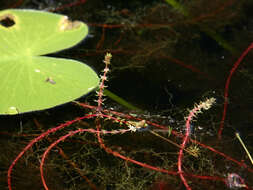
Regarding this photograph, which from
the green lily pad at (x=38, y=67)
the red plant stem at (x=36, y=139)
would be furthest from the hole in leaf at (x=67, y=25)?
the red plant stem at (x=36, y=139)

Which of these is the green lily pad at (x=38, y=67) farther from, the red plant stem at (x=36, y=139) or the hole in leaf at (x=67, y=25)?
the red plant stem at (x=36, y=139)

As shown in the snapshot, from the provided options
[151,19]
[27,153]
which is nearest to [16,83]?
[27,153]

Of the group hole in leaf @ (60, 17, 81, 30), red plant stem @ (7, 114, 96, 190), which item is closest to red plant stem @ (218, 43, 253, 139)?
red plant stem @ (7, 114, 96, 190)

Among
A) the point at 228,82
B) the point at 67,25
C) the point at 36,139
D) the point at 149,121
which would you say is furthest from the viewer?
the point at 67,25

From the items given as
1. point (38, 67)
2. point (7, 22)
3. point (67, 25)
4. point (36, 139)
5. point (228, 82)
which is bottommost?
point (36, 139)

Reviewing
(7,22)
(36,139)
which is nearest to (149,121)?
(36,139)

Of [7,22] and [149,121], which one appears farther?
[7,22]

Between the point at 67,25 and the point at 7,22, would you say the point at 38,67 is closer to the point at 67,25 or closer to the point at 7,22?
the point at 67,25

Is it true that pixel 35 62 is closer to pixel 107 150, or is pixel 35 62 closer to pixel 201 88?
pixel 107 150
